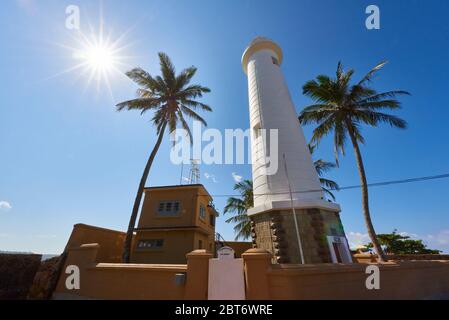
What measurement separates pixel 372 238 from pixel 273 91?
1148 cm

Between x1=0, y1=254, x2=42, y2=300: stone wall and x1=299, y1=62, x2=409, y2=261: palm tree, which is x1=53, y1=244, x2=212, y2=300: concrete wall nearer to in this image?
x1=0, y1=254, x2=42, y2=300: stone wall

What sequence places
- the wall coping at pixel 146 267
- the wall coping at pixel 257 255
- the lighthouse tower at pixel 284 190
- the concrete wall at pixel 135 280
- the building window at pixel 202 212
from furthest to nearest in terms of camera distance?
the building window at pixel 202 212 < the lighthouse tower at pixel 284 190 < the wall coping at pixel 146 267 < the concrete wall at pixel 135 280 < the wall coping at pixel 257 255

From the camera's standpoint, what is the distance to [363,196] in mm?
13055

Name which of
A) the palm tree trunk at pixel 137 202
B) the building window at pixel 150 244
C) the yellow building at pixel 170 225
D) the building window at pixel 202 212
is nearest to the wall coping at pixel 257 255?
the palm tree trunk at pixel 137 202

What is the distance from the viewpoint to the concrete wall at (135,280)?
6.41 m

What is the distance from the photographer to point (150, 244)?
1638 cm

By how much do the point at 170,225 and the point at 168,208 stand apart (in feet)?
5.32

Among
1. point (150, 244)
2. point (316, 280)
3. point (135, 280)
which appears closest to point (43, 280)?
point (135, 280)

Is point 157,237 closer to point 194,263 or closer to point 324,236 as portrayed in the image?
point 194,263

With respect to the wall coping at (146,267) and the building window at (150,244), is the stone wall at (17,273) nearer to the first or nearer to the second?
the wall coping at (146,267)

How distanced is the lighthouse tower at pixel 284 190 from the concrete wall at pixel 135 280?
14.3 ft

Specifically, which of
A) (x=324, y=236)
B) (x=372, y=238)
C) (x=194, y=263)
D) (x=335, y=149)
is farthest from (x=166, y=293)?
(x=335, y=149)

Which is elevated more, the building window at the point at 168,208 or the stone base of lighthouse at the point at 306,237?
the building window at the point at 168,208
